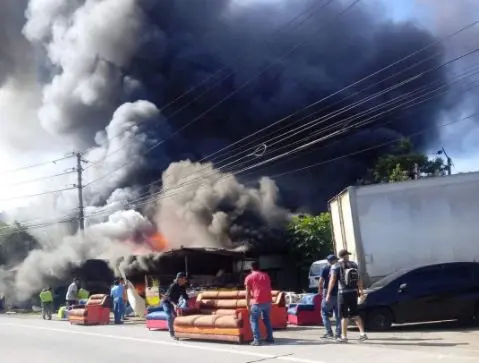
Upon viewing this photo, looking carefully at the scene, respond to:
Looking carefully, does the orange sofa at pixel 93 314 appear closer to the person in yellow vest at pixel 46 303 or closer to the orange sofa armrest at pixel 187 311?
the person in yellow vest at pixel 46 303

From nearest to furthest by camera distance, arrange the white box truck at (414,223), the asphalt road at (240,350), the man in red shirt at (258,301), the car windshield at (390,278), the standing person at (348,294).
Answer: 1. the asphalt road at (240,350)
2. the standing person at (348,294)
3. the man in red shirt at (258,301)
4. the car windshield at (390,278)
5. the white box truck at (414,223)

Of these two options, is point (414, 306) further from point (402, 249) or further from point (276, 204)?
point (276, 204)

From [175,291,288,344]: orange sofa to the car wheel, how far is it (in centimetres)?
203

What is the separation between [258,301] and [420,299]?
12.2 feet

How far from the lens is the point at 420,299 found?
40.1 ft

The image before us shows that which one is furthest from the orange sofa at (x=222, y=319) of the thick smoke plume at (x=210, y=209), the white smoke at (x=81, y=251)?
the white smoke at (x=81, y=251)

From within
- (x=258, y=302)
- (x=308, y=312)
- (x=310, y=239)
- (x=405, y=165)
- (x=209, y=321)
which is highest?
(x=405, y=165)

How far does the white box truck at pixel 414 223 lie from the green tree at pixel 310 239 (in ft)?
49.3

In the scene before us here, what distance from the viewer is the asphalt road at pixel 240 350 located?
863cm

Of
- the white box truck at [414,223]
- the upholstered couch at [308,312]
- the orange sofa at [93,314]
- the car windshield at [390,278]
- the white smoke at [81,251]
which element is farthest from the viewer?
the white smoke at [81,251]

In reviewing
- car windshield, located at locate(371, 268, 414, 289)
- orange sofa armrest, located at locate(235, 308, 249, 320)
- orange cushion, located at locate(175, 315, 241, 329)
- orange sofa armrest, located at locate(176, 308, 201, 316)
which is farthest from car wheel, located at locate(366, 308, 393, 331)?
orange sofa armrest, located at locate(176, 308, 201, 316)

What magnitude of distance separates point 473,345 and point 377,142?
3441 cm

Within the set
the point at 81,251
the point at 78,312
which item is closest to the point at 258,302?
the point at 78,312

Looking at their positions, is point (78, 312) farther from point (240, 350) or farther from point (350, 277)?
point (350, 277)
